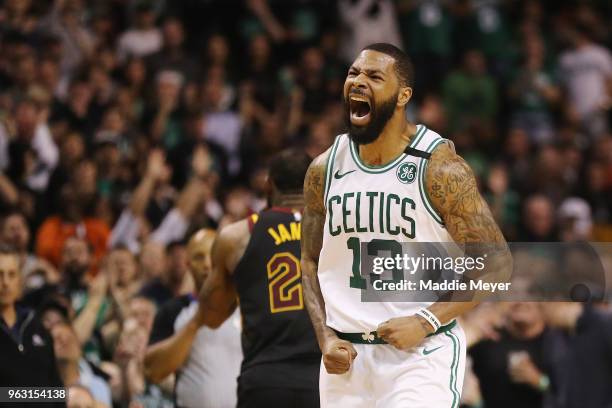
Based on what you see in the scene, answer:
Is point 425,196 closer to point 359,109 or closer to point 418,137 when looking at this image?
point 418,137

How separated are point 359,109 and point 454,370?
49.9 inches

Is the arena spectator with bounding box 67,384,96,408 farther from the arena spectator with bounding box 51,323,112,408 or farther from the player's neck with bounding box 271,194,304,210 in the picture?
the player's neck with bounding box 271,194,304,210

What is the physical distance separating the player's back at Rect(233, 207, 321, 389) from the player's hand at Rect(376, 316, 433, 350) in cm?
129

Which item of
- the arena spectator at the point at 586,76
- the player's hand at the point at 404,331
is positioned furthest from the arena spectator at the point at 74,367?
the arena spectator at the point at 586,76

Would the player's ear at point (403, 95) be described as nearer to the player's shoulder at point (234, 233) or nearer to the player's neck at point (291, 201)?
the player's neck at point (291, 201)

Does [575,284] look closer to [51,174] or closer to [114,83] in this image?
[51,174]

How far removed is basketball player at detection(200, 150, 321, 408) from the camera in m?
6.61

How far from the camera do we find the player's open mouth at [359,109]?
5.62 m

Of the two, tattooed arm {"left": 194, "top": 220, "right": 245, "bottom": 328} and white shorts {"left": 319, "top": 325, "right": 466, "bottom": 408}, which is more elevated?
tattooed arm {"left": 194, "top": 220, "right": 245, "bottom": 328}

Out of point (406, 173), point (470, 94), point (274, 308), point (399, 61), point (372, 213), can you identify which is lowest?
point (274, 308)

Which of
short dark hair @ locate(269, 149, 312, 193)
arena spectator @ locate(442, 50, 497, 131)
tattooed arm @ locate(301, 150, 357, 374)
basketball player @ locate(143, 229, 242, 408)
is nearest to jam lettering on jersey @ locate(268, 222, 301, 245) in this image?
short dark hair @ locate(269, 149, 312, 193)

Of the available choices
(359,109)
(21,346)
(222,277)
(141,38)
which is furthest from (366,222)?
(141,38)

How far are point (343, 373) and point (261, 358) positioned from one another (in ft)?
3.94

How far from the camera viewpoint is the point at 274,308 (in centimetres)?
670
